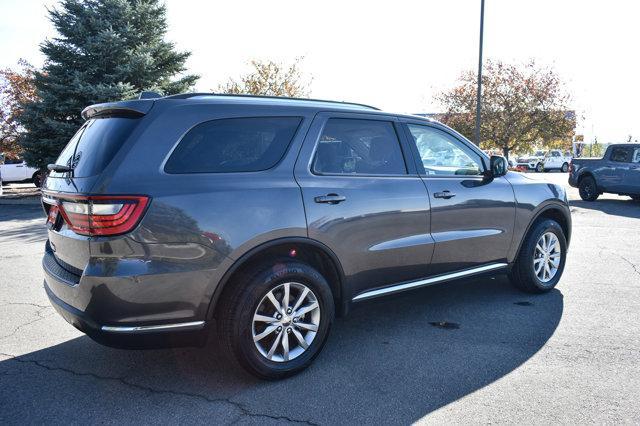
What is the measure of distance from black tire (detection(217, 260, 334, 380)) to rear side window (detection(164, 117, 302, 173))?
2.18 feet

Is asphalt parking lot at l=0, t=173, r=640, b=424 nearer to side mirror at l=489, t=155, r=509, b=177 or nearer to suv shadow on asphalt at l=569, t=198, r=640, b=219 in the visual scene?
side mirror at l=489, t=155, r=509, b=177

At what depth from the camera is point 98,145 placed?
3.12 m

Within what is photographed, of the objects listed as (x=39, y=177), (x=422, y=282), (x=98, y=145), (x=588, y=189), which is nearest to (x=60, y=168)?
(x=98, y=145)

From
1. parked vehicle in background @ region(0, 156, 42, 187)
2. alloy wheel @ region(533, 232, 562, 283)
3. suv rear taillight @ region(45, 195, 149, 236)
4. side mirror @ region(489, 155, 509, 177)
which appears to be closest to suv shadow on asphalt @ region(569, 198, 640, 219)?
alloy wheel @ region(533, 232, 562, 283)

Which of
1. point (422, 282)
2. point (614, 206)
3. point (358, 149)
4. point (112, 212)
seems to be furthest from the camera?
point (614, 206)

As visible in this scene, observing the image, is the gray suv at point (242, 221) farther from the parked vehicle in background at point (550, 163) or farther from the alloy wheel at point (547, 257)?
the parked vehicle in background at point (550, 163)

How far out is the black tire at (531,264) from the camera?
5.08 meters

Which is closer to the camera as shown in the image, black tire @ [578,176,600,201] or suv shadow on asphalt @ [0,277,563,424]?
suv shadow on asphalt @ [0,277,563,424]

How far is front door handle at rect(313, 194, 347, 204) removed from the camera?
345 cm

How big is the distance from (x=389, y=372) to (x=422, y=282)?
0.96 meters

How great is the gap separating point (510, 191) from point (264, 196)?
8.85 feet

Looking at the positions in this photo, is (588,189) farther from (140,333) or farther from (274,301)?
(140,333)

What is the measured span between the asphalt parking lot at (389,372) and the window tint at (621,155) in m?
11.7

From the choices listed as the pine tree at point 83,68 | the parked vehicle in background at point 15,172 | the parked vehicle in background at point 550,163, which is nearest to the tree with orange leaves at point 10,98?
the parked vehicle in background at point 15,172
